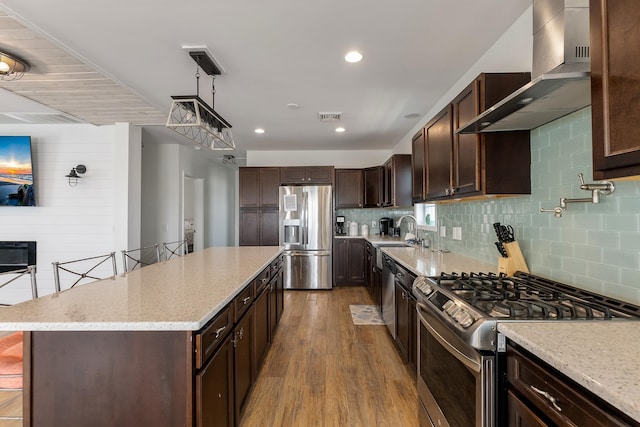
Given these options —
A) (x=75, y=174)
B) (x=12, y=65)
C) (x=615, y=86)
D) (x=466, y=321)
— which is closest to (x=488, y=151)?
(x=615, y=86)

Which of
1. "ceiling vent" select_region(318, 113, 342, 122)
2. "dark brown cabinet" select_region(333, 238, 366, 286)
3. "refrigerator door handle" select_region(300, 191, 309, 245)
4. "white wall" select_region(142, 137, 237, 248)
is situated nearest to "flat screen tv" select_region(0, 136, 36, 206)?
"white wall" select_region(142, 137, 237, 248)

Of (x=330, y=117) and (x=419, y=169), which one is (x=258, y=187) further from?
(x=419, y=169)

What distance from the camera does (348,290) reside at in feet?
17.4

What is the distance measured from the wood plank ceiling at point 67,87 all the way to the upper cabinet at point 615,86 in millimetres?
3200

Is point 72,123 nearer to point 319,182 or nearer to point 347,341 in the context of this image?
point 319,182

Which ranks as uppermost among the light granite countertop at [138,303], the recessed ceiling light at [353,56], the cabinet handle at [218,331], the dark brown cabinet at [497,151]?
the recessed ceiling light at [353,56]

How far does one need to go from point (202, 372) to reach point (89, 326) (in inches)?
18.0

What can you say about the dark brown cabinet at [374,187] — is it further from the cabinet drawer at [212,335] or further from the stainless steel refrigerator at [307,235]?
the cabinet drawer at [212,335]

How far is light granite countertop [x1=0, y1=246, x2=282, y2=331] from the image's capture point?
1.16 meters

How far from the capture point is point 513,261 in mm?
1966

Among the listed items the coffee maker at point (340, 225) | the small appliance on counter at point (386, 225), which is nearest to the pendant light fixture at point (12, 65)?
the coffee maker at point (340, 225)

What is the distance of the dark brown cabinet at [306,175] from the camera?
5.62 meters

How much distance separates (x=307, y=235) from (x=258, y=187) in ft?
4.28

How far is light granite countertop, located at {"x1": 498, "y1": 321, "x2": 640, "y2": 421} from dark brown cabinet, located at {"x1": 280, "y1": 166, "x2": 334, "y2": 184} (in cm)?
467
